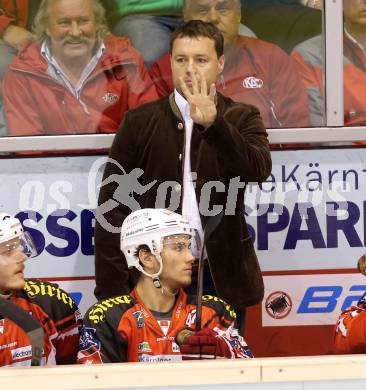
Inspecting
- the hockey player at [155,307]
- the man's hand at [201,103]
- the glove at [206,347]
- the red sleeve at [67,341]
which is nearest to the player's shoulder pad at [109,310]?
the hockey player at [155,307]

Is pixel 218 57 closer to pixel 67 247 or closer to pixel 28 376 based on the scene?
pixel 67 247

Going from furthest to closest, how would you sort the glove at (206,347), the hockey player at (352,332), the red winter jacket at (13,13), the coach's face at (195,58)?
the red winter jacket at (13,13), the coach's face at (195,58), the hockey player at (352,332), the glove at (206,347)

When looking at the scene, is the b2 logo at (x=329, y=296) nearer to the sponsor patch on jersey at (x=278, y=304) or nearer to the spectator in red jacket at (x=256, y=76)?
the sponsor patch on jersey at (x=278, y=304)

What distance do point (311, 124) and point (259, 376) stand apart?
249cm

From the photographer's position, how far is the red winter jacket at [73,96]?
6367 millimetres

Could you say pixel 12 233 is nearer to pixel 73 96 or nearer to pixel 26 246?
pixel 26 246

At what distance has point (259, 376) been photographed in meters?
4.07

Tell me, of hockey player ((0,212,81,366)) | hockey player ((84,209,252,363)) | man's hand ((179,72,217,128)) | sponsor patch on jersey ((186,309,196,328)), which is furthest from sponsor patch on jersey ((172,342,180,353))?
man's hand ((179,72,217,128))

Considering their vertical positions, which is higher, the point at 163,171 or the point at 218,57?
the point at 218,57

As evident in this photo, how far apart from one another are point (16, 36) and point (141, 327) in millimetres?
1850

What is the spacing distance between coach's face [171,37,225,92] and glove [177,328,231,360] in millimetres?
1388

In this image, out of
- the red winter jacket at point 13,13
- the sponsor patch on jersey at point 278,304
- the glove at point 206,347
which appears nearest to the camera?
the glove at point 206,347

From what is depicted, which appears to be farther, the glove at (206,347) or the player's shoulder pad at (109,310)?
the player's shoulder pad at (109,310)

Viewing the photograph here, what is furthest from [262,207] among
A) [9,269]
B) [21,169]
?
[9,269]
